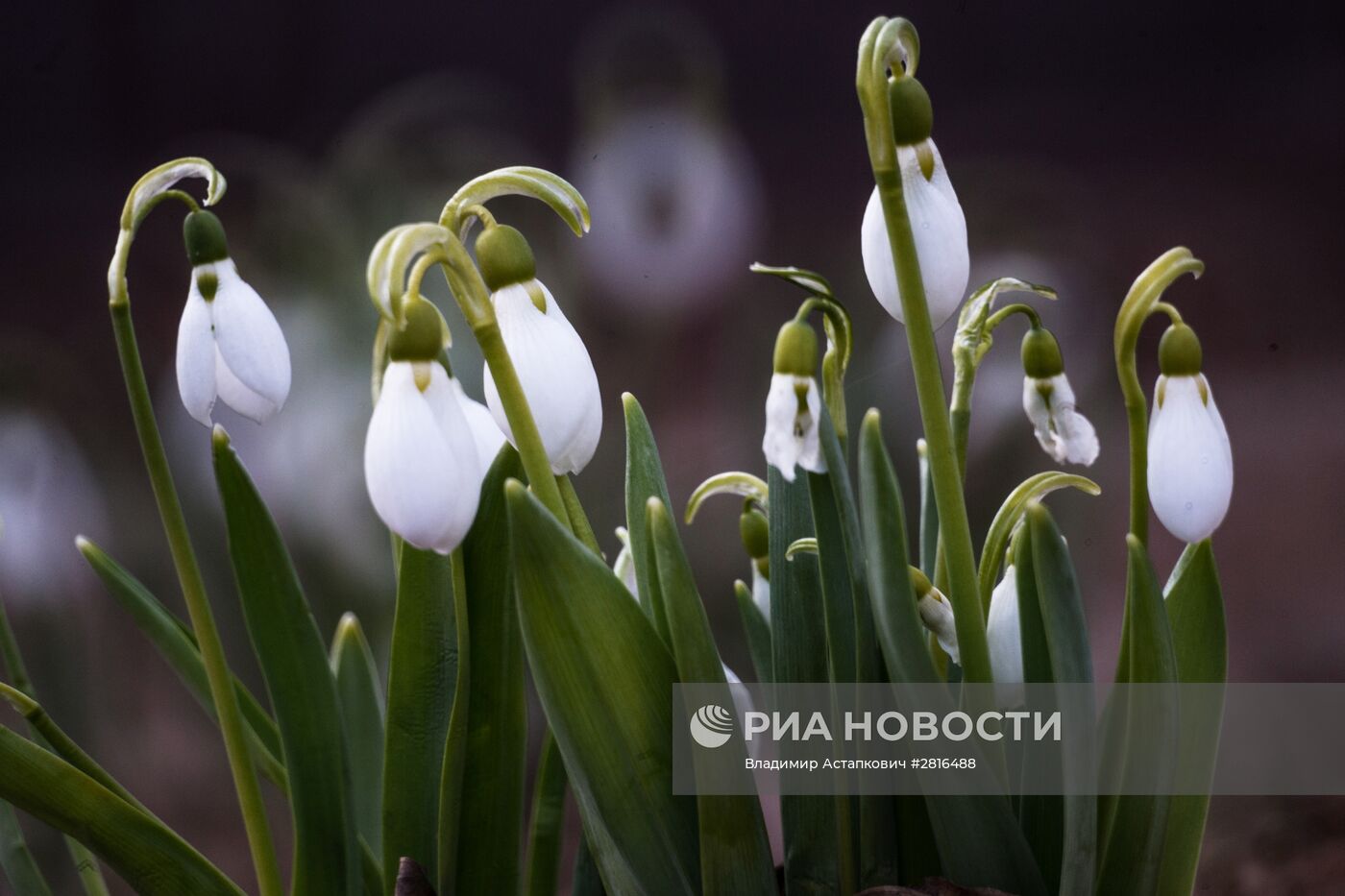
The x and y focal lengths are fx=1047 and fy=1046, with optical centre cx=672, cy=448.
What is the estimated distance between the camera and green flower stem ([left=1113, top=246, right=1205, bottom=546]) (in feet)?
1.36

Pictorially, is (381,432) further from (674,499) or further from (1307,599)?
(1307,599)

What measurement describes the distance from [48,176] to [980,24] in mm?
779

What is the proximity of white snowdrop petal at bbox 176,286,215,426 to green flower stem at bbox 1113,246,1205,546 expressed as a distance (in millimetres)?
385

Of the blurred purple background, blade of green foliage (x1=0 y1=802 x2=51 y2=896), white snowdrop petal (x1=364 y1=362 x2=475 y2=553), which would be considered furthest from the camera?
the blurred purple background

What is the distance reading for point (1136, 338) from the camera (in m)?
0.42

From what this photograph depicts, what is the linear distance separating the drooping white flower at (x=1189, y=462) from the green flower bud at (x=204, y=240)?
41 cm

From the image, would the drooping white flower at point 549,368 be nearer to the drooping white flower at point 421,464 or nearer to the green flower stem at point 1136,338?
the drooping white flower at point 421,464

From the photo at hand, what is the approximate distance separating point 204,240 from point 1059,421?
15.3 inches

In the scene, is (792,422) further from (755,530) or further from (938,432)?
(755,530)

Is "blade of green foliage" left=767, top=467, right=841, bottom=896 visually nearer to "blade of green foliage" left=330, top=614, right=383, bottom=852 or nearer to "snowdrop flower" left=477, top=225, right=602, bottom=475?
"snowdrop flower" left=477, top=225, right=602, bottom=475

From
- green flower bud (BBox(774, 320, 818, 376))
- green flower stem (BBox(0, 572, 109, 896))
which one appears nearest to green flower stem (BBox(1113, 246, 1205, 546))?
green flower bud (BBox(774, 320, 818, 376))

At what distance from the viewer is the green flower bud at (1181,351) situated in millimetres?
423

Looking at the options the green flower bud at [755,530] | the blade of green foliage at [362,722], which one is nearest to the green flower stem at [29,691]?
the blade of green foliage at [362,722]

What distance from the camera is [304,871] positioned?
0.46m
